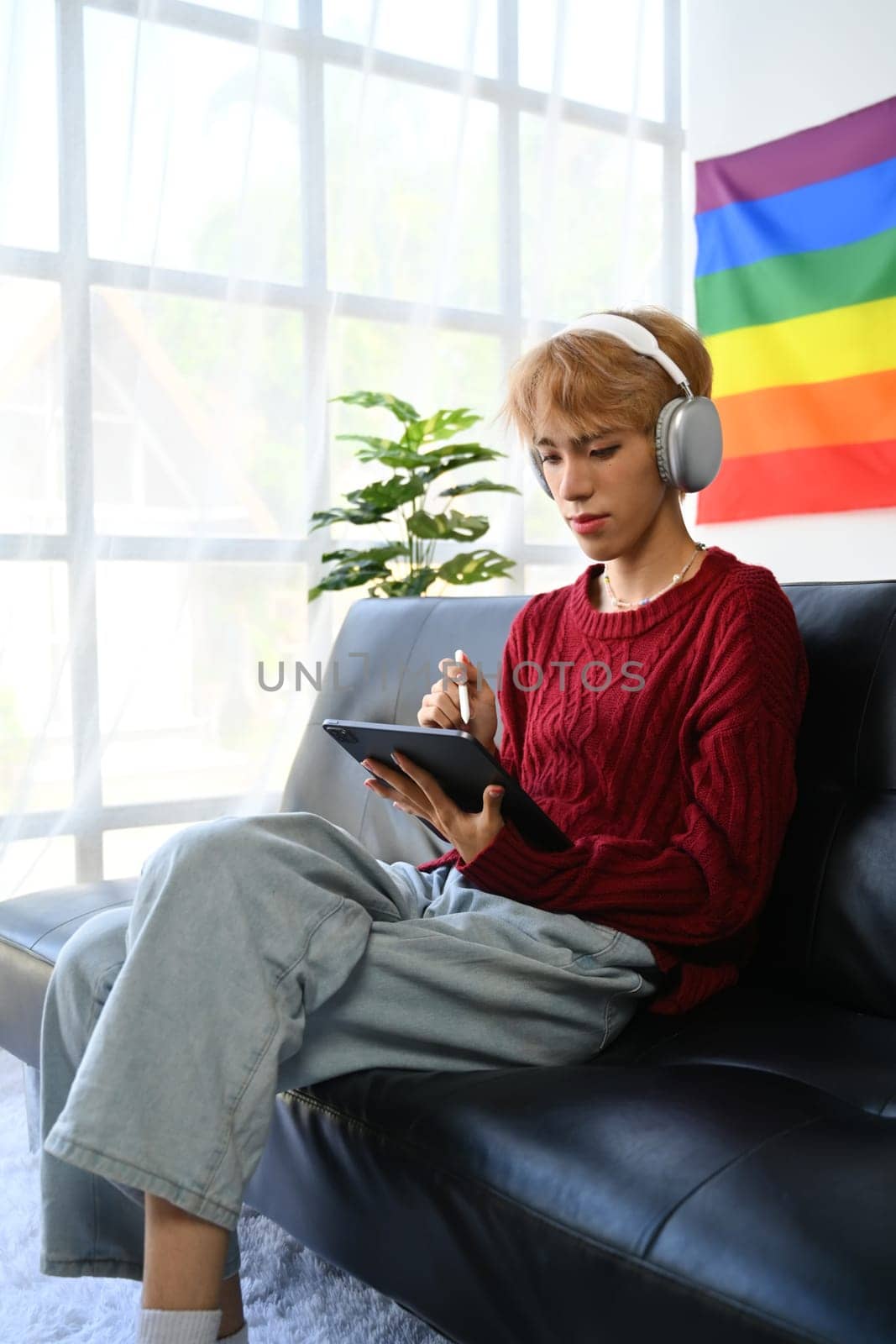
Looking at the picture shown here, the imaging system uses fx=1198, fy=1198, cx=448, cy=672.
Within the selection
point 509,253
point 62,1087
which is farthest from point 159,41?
point 62,1087

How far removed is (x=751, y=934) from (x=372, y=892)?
479 mm

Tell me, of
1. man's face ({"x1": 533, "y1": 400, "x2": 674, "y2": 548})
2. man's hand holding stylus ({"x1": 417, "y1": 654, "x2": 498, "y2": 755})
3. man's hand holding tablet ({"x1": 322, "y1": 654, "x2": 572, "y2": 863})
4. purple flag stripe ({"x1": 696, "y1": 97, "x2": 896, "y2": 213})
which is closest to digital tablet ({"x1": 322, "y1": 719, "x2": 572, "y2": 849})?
man's hand holding tablet ({"x1": 322, "y1": 654, "x2": 572, "y2": 863})

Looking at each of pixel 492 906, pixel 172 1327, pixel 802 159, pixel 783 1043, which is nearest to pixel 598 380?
pixel 492 906

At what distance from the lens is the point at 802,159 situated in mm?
3334

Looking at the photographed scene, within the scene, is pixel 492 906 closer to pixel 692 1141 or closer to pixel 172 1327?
pixel 692 1141

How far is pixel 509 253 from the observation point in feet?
11.0

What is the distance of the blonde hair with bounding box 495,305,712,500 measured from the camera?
1.41m

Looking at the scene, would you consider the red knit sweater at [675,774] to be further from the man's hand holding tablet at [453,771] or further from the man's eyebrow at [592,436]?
the man's eyebrow at [592,436]

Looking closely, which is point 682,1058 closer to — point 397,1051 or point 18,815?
point 397,1051

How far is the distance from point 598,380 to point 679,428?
4.5 inches

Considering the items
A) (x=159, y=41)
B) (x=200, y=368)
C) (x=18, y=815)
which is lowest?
(x=18, y=815)

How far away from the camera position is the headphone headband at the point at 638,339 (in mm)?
1424

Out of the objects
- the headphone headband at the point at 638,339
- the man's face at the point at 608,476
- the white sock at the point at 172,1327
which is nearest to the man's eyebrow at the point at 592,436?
the man's face at the point at 608,476

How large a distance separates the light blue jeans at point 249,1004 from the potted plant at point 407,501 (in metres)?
1.53
